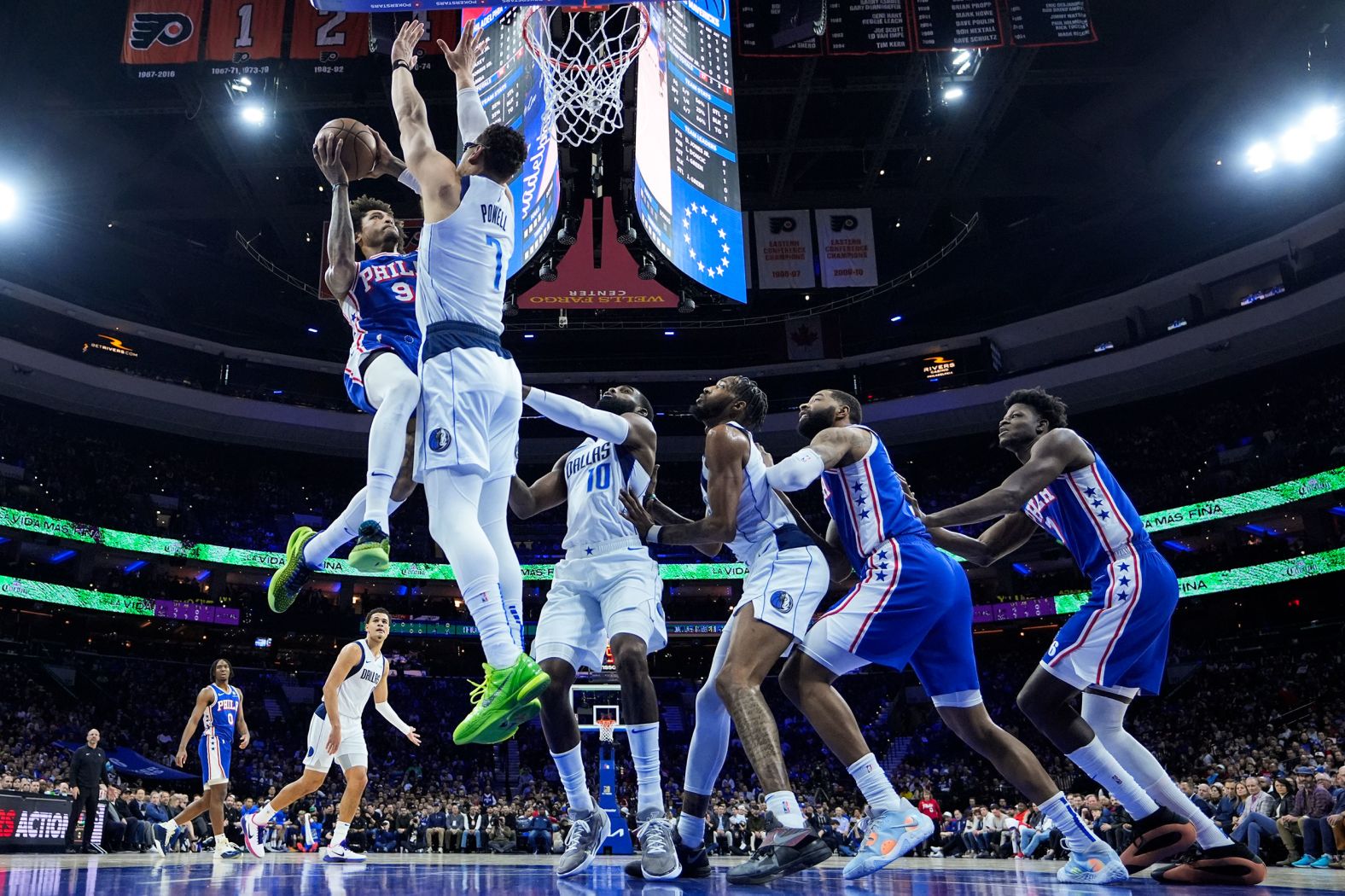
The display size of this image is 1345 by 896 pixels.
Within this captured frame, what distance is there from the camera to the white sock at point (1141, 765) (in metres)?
4.59

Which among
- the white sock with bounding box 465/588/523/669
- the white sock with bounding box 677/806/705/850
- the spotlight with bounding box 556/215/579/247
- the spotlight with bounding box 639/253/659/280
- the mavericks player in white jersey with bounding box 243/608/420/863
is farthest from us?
the spotlight with bounding box 639/253/659/280

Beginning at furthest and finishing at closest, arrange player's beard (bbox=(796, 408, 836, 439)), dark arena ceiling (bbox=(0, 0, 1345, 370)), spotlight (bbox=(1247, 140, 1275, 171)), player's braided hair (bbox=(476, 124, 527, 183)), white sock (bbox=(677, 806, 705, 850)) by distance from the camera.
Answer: spotlight (bbox=(1247, 140, 1275, 171)), dark arena ceiling (bbox=(0, 0, 1345, 370)), player's beard (bbox=(796, 408, 836, 439)), white sock (bbox=(677, 806, 705, 850)), player's braided hair (bbox=(476, 124, 527, 183))

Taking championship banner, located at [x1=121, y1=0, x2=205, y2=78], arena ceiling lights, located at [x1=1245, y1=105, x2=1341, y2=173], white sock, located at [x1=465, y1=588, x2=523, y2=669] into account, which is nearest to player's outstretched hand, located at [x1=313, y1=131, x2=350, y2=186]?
white sock, located at [x1=465, y1=588, x2=523, y2=669]

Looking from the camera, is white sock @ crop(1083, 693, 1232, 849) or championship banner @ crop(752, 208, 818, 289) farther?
championship banner @ crop(752, 208, 818, 289)

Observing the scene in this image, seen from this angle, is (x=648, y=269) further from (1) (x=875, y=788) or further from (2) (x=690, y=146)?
(1) (x=875, y=788)

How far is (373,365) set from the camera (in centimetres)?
462

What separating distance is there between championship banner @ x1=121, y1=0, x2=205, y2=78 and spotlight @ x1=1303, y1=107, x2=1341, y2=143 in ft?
65.9

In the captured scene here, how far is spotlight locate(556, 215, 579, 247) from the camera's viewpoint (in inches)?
616

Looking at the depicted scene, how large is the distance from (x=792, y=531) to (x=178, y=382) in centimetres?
2788

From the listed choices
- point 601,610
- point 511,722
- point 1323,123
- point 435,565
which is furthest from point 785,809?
point 435,565

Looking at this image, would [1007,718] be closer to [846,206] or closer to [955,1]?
[846,206]

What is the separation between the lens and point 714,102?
37.4 ft

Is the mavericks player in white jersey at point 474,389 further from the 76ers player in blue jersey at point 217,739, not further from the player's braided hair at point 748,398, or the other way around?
the 76ers player in blue jersey at point 217,739

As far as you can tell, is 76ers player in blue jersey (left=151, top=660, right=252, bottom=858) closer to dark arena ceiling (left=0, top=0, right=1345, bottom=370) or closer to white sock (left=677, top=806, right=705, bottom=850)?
white sock (left=677, top=806, right=705, bottom=850)
